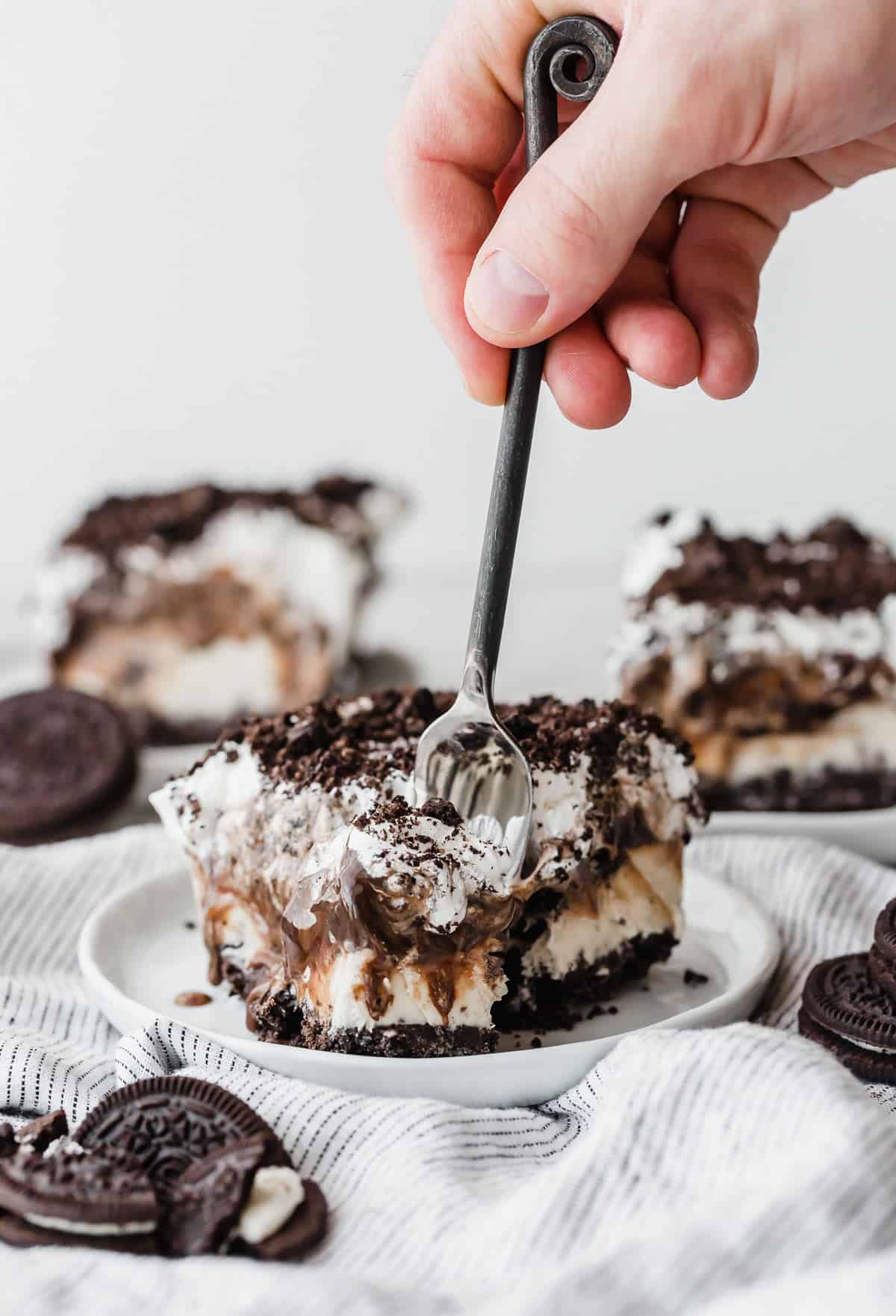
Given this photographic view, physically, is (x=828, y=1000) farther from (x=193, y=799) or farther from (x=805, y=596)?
(x=805, y=596)

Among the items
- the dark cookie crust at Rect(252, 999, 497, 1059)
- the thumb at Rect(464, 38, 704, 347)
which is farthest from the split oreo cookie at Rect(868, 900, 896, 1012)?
the thumb at Rect(464, 38, 704, 347)

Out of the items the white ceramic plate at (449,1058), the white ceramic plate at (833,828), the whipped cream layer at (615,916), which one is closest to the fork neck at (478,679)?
the whipped cream layer at (615,916)

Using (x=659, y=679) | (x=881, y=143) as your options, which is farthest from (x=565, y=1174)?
(x=659, y=679)

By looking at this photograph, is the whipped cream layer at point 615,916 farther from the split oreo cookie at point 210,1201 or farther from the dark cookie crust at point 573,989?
the split oreo cookie at point 210,1201

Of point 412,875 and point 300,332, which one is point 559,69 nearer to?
point 412,875

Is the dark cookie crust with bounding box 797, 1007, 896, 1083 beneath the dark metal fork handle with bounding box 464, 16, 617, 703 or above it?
beneath

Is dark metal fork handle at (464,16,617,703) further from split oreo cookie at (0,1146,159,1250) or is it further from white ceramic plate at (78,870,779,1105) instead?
split oreo cookie at (0,1146,159,1250)

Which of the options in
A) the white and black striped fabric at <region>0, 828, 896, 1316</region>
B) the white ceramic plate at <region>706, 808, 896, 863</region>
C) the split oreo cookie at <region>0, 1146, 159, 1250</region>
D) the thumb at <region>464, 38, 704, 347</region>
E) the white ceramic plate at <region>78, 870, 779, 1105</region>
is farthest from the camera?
the white ceramic plate at <region>706, 808, 896, 863</region>
